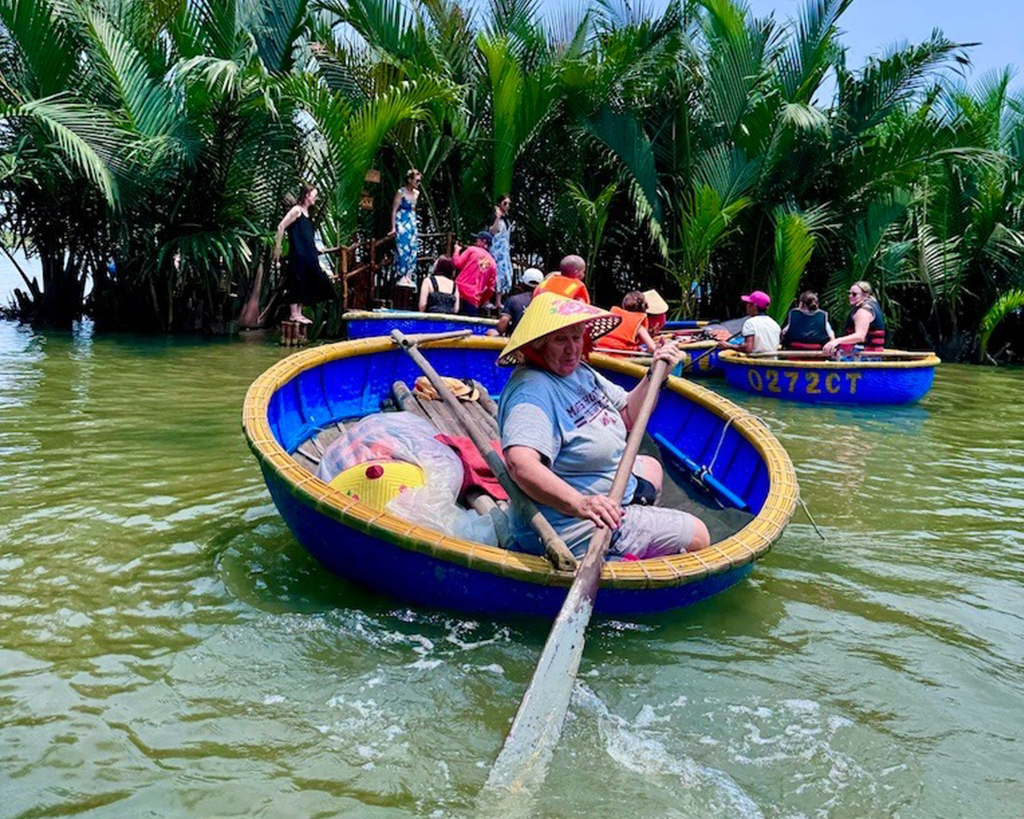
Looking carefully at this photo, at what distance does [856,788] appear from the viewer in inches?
94.0

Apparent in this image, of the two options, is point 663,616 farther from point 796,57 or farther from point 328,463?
point 796,57

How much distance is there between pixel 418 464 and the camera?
4109 mm

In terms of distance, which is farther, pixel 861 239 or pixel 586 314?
pixel 861 239

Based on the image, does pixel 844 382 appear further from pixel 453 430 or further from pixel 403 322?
pixel 453 430

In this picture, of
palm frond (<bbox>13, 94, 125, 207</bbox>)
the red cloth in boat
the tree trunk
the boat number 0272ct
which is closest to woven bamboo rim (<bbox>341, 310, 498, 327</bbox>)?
the boat number 0272ct

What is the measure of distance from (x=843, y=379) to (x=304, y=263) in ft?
20.8

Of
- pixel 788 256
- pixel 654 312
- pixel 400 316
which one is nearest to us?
pixel 654 312

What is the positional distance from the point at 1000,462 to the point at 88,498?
5918 mm

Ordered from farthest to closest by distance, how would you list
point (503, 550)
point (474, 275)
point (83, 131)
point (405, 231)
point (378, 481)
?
point (405, 231), point (474, 275), point (83, 131), point (378, 481), point (503, 550)

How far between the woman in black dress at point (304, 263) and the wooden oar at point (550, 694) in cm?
839

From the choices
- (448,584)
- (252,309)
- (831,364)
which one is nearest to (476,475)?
(448,584)

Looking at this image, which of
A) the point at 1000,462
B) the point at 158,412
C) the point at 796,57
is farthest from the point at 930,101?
the point at 158,412

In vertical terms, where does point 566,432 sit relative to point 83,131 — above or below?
below

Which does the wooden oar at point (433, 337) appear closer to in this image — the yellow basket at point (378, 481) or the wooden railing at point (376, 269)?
the yellow basket at point (378, 481)
